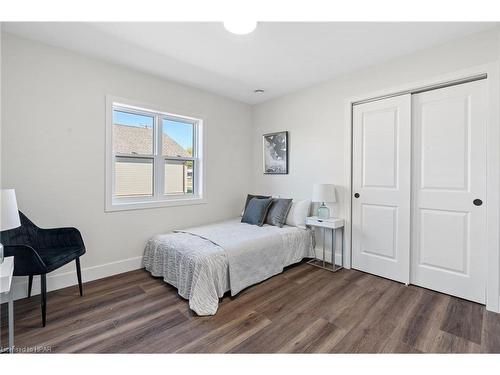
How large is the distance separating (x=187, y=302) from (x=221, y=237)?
0.73 m

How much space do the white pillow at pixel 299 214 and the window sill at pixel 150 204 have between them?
1.32 m

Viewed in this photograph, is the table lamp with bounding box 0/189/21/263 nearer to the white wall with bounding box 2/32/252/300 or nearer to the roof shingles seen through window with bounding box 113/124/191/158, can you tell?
the white wall with bounding box 2/32/252/300

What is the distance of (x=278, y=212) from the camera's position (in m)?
3.37

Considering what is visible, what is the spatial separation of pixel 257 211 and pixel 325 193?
97 centimetres

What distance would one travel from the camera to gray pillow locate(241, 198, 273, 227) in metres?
3.35

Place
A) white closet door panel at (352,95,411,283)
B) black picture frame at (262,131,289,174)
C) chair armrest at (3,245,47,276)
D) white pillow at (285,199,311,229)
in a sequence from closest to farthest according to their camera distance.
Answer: chair armrest at (3,245,47,276) → white closet door panel at (352,95,411,283) → white pillow at (285,199,311,229) → black picture frame at (262,131,289,174)

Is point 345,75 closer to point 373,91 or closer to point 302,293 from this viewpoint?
point 373,91

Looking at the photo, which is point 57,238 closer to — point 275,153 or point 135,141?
point 135,141

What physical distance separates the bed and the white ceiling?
1991mm

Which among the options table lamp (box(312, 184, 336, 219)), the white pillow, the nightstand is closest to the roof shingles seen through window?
the white pillow

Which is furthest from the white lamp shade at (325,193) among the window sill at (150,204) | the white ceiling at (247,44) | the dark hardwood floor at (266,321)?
the window sill at (150,204)

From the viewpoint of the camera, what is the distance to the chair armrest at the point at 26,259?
71.9 inches

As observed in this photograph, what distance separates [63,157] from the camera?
2.46 metres
